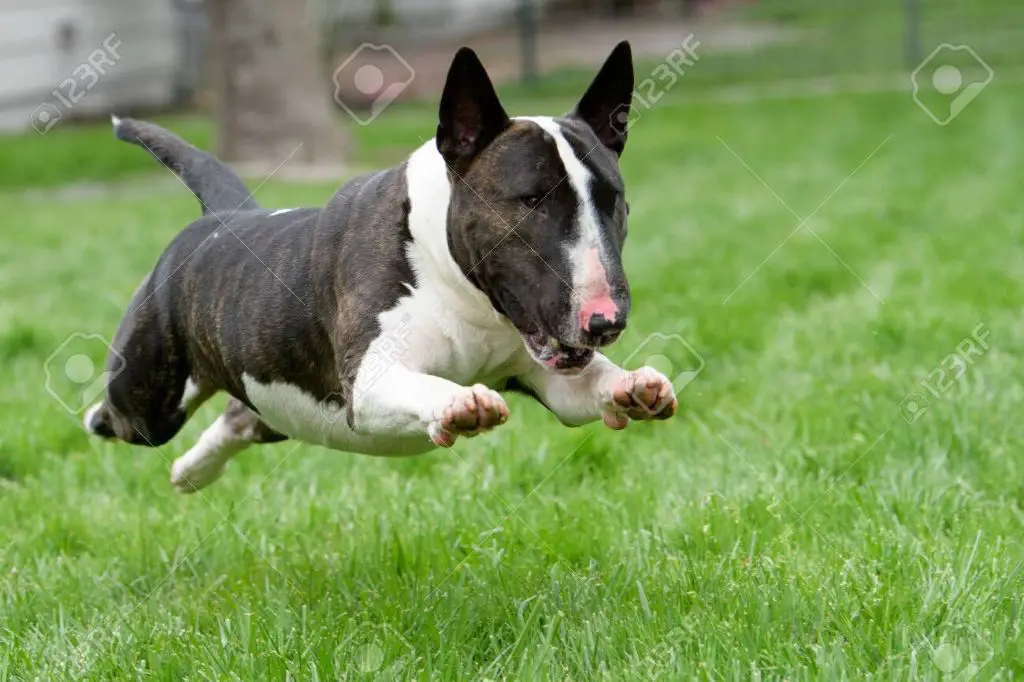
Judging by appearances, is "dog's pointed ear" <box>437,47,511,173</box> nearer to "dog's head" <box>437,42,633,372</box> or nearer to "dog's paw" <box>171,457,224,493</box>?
A: "dog's head" <box>437,42,633,372</box>

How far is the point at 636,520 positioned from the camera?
409 cm

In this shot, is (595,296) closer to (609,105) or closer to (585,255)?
(585,255)

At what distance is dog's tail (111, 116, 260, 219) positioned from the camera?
4.42 meters

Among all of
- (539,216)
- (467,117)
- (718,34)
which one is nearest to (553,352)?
(539,216)

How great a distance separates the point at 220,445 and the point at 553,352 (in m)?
1.62

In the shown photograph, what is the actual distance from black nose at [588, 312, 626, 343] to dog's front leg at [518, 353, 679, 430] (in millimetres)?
140

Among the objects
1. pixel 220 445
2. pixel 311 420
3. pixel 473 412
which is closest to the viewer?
pixel 473 412

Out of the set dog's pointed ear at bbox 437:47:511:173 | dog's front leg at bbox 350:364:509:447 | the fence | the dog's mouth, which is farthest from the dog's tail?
the fence

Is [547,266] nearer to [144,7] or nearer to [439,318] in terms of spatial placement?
[439,318]

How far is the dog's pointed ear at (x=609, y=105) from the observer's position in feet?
11.2

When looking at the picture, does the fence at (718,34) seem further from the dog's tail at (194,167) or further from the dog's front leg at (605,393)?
the dog's front leg at (605,393)

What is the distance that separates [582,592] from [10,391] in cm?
340

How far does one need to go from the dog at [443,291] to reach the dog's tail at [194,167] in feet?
1.12

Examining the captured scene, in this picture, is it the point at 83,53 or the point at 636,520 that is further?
the point at 83,53
